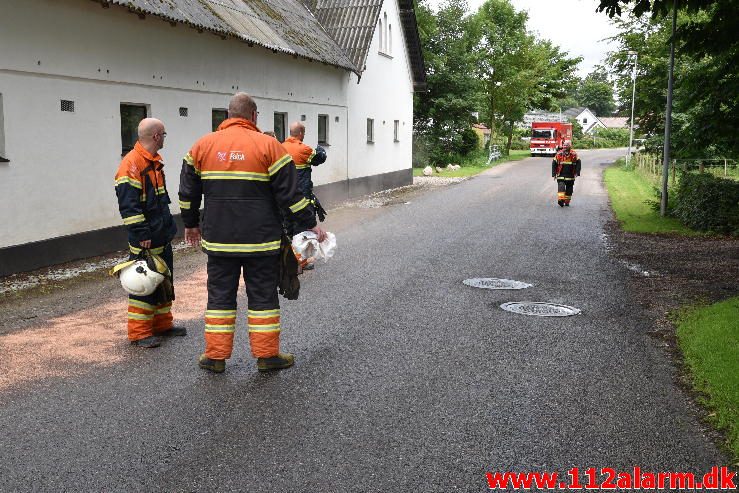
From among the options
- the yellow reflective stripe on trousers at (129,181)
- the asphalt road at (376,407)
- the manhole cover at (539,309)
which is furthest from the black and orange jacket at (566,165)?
the yellow reflective stripe on trousers at (129,181)

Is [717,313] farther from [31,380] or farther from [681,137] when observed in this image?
[681,137]

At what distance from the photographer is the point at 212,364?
5.52 m

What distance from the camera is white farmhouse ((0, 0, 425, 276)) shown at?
385 inches

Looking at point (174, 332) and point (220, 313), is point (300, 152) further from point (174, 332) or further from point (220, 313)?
point (220, 313)

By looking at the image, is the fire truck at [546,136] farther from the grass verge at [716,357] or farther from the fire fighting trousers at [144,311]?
the fire fighting trousers at [144,311]

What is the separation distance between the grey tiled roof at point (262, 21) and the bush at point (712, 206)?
9.38 metres

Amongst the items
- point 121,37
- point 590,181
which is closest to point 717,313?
point 121,37

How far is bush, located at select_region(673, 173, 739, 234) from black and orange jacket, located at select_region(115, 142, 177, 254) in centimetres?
1108

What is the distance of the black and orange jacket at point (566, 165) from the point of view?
18578 mm

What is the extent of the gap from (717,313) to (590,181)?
24.7 metres

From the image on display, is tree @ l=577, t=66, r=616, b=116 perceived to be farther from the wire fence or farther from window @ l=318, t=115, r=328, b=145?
window @ l=318, t=115, r=328, b=145

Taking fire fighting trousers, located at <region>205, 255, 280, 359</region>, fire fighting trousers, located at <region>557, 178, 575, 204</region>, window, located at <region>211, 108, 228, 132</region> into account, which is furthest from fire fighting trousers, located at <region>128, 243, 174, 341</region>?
fire fighting trousers, located at <region>557, 178, 575, 204</region>

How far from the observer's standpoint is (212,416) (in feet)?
15.2

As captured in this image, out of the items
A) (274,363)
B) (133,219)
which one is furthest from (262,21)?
(274,363)
